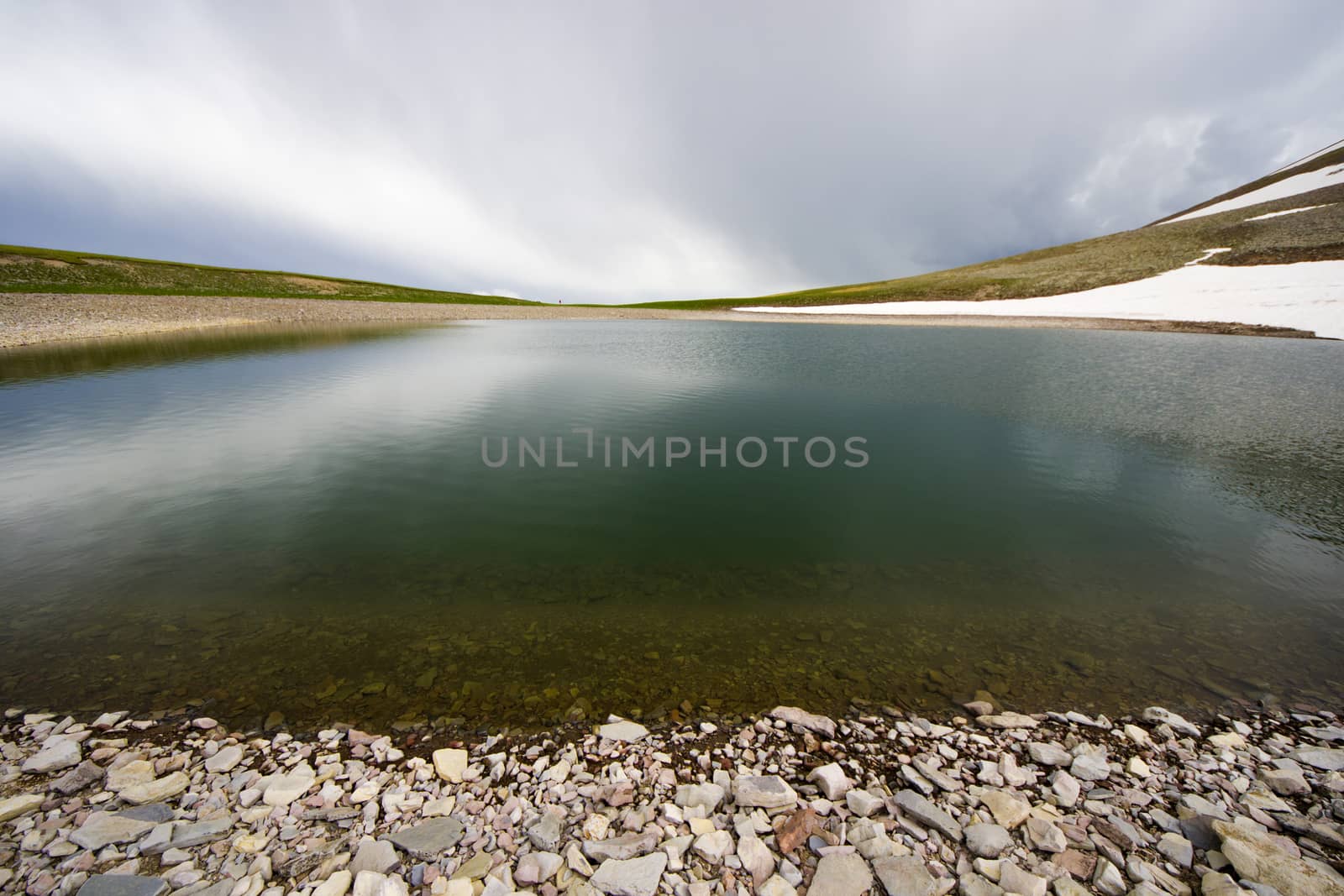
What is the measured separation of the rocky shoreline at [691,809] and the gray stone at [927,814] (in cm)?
2

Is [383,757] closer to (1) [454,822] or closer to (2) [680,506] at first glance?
(1) [454,822]

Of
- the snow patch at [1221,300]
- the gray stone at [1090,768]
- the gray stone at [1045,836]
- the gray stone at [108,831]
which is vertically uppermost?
the snow patch at [1221,300]

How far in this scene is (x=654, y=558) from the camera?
31.3 feet

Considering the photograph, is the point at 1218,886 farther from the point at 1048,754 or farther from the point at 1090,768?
the point at 1048,754

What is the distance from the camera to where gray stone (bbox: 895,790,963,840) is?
4.35 meters

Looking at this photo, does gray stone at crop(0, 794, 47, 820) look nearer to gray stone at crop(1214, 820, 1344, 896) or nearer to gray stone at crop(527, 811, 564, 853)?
gray stone at crop(527, 811, 564, 853)

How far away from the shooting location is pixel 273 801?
4551mm

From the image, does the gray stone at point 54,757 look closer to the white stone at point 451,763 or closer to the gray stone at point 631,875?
the white stone at point 451,763

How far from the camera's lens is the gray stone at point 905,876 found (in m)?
3.87

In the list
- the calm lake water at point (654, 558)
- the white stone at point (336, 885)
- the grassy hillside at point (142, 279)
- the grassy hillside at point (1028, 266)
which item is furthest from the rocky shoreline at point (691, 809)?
the grassy hillside at point (1028, 266)

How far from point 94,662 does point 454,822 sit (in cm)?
617

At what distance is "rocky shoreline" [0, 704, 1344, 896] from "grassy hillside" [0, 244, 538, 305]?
280ft

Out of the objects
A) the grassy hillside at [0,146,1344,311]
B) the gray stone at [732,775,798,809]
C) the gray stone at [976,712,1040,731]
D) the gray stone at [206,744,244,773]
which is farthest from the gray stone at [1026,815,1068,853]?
the grassy hillside at [0,146,1344,311]

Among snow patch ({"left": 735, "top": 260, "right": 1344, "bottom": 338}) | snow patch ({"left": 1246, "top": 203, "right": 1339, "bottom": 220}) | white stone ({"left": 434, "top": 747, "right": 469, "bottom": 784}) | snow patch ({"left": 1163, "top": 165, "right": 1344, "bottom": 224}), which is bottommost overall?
white stone ({"left": 434, "top": 747, "right": 469, "bottom": 784})
